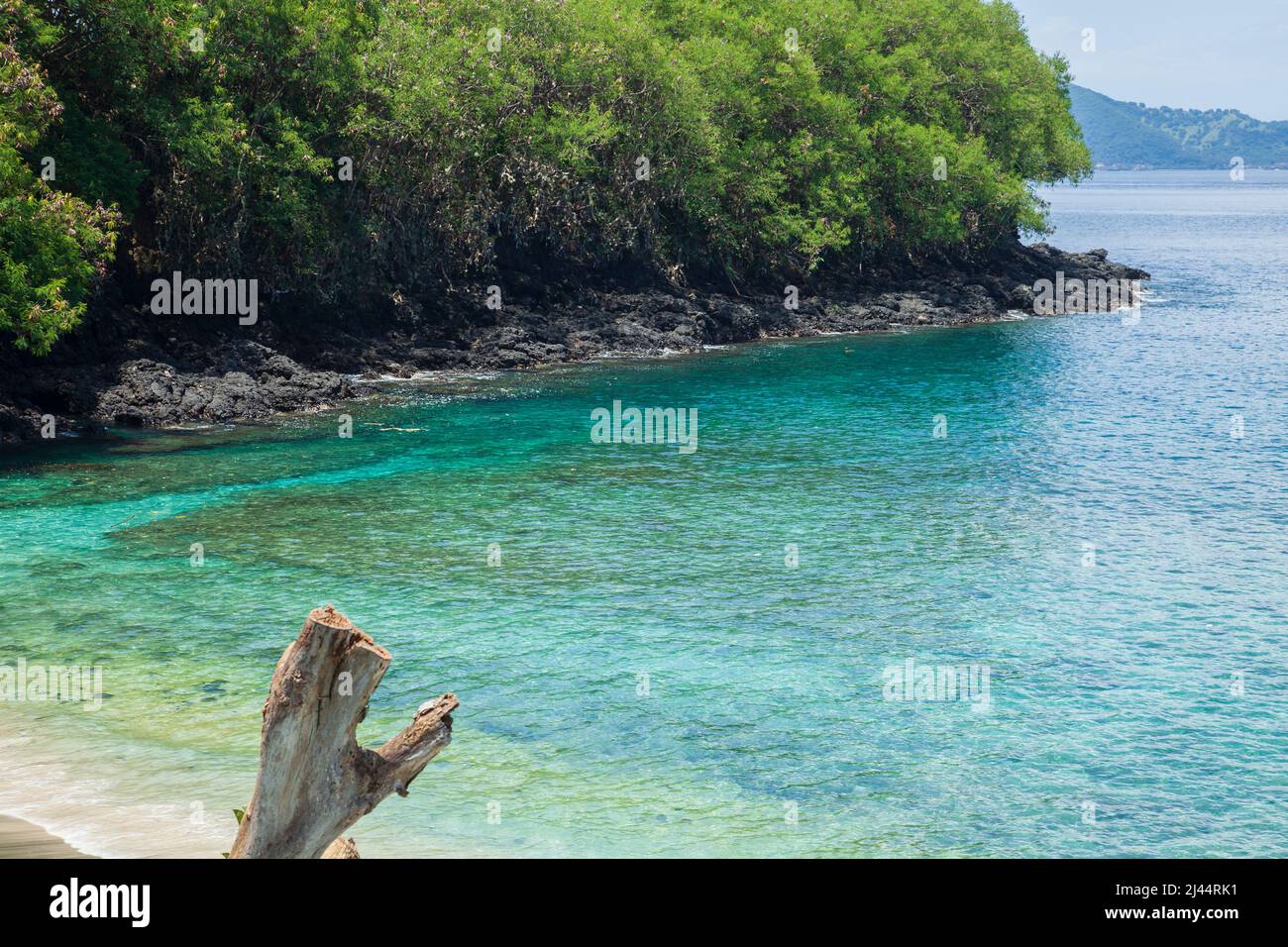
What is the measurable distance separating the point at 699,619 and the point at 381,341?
30.2 meters

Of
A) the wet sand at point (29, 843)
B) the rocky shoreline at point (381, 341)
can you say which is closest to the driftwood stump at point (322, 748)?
the wet sand at point (29, 843)

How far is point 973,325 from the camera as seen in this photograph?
6462 cm

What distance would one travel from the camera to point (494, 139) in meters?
52.2

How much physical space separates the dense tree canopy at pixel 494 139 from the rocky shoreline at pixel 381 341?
1.79 meters

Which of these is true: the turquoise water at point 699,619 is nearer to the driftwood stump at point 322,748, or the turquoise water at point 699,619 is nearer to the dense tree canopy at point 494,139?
the driftwood stump at point 322,748

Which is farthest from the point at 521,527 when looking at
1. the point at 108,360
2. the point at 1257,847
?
the point at 108,360

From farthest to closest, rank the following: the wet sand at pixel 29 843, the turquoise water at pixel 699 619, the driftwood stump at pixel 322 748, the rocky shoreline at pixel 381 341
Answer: the rocky shoreline at pixel 381 341 < the turquoise water at pixel 699 619 < the wet sand at pixel 29 843 < the driftwood stump at pixel 322 748

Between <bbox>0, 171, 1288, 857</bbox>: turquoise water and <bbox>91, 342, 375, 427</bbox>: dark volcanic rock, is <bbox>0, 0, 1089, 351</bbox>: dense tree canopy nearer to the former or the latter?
<bbox>91, 342, 375, 427</bbox>: dark volcanic rock

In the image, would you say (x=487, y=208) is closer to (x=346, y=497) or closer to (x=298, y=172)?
(x=298, y=172)

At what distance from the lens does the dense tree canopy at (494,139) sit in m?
37.5

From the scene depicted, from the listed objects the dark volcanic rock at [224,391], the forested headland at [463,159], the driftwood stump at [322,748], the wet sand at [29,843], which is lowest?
the wet sand at [29,843]

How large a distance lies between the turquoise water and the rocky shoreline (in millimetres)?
2578

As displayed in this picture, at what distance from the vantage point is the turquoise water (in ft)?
46.7

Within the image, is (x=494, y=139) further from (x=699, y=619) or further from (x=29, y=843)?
(x=29, y=843)
